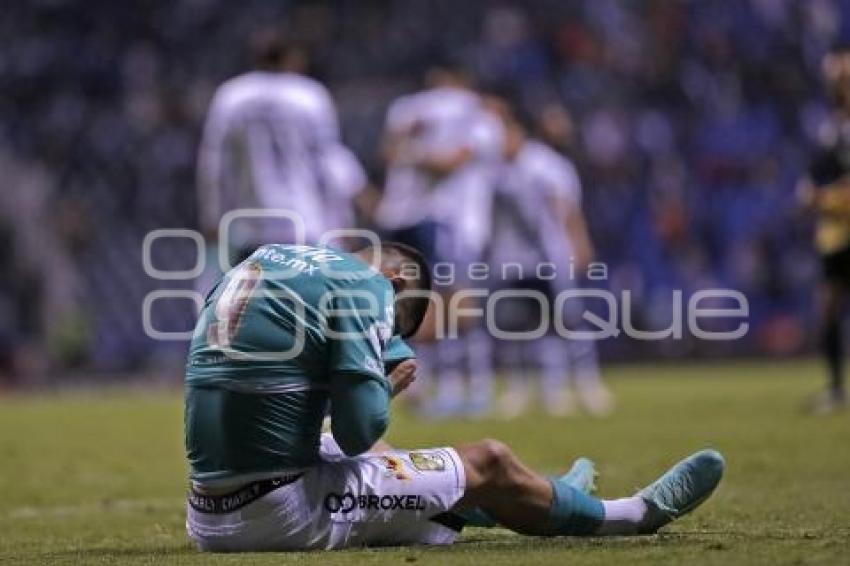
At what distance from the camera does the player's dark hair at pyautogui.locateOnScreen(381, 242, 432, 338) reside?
6230 millimetres

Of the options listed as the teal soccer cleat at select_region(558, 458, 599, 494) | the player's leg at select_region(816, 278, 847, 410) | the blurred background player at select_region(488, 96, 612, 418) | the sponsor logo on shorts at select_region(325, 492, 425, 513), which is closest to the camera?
the sponsor logo on shorts at select_region(325, 492, 425, 513)

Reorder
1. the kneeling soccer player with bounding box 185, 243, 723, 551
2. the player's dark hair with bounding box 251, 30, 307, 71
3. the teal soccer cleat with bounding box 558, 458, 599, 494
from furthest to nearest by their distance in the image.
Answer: the player's dark hair with bounding box 251, 30, 307, 71 < the teal soccer cleat with bounding box 558, 458, 599, 494 < the kneeling soccer player with bounding box 185, 243, 723, 551

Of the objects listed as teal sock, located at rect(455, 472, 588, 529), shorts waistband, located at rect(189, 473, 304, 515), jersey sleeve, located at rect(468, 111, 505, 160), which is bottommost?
teal sock, located at rect(455, 472, 588, 529)

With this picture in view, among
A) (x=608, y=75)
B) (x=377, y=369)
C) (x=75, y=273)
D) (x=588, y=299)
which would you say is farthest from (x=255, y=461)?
(x=608, y=75)

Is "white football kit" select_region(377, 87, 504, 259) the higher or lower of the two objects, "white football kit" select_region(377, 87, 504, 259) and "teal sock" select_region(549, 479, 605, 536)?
the higher

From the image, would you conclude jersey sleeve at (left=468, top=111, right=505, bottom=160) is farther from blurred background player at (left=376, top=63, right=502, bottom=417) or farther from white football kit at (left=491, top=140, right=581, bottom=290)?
white football kit at (left=491, top=140, right=581, bottom=290)

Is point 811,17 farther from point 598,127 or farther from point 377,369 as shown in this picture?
point 377,369

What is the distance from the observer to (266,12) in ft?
85.3

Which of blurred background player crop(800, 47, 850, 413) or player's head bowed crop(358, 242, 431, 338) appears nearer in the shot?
player's head bowed crop(358, 242, 431, 338)

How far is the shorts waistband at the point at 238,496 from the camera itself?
19.6ft

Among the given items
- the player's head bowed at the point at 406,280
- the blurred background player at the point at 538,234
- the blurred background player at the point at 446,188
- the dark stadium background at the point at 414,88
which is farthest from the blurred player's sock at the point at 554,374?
the player's head bowed at the point at 406,280

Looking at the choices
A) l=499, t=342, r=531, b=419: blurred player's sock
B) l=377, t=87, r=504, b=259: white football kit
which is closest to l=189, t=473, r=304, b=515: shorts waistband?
l=377, t=87, r=504, b=259: white football kit

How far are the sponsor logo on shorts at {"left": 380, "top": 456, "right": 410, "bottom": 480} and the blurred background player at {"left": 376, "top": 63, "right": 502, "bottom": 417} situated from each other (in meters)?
8.09

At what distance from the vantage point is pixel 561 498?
615 cm
